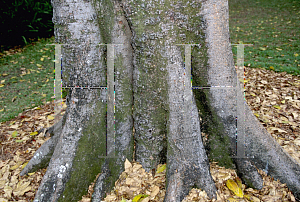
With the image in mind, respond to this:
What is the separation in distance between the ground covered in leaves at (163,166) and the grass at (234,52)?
0.45 m

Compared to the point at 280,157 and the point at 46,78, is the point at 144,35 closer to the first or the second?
the point at 280,157

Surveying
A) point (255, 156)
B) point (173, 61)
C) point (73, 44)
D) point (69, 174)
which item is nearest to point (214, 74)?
point (173, 61)

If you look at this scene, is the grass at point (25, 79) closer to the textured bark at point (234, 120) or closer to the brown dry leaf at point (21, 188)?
the brown dry leaf at point (21, 188)

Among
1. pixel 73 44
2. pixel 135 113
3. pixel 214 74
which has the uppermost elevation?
pixel 73 44

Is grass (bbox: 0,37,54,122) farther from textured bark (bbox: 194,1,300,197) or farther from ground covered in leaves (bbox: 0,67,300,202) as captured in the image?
textured bark (bbox: 194,1,300,197)

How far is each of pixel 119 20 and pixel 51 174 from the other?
1.54 m

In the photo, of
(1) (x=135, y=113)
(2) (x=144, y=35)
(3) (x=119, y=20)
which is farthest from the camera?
(1) (x=135, y=113)

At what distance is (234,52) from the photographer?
20.5 ft

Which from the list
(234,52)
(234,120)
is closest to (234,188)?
(234,120)

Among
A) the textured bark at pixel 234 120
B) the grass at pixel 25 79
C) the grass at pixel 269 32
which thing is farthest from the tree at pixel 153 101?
the grass at pixel 269 32

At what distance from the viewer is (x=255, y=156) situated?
2.31 meters

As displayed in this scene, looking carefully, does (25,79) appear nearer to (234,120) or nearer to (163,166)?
(163,166)

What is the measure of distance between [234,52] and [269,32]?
2.14m

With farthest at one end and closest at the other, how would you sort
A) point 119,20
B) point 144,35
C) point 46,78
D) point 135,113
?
point 46,78 < point 135,113 < point 119,20 < point 144,35
